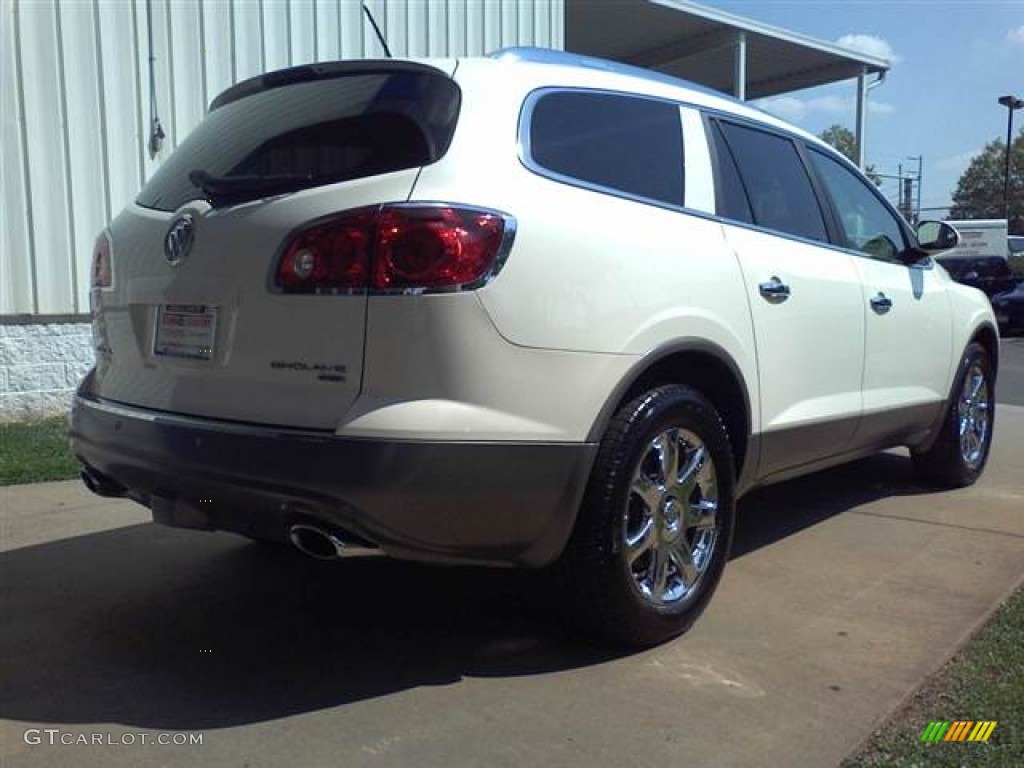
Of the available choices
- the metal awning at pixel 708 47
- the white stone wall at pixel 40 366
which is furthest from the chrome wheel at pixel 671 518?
the metal awning at pixel 708 47

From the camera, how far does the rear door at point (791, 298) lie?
371 centimetres

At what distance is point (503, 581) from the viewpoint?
3980mm

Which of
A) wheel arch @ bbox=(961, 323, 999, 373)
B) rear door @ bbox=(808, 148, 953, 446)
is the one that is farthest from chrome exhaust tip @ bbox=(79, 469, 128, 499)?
wheel arch @ bbox=(961, 323, 999, 373)

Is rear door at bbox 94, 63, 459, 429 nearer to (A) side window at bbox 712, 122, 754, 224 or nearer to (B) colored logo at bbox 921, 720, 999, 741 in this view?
(A) side window at bbox 712, 122, 754, 224

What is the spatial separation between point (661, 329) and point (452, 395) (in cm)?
83

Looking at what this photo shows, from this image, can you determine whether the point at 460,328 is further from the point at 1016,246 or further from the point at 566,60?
the point at 1016,246

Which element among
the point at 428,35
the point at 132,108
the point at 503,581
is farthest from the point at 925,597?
the point at 428,35

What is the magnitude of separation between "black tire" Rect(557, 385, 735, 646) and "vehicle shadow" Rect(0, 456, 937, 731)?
196mm

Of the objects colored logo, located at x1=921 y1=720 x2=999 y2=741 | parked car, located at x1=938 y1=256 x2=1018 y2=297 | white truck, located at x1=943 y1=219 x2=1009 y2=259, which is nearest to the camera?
colored logo, located at x1=921 y1=720 x2=999 y2=741

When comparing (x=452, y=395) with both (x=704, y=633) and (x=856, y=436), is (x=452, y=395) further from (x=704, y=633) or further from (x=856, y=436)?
(x=856, y=436)

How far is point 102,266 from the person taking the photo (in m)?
3.41

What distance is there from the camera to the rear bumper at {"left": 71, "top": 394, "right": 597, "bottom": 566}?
257 cm

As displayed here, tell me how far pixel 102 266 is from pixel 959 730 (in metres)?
3.08

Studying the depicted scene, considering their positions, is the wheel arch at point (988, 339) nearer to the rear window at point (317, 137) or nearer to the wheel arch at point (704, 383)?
the wheel arch at point (704, 383)
